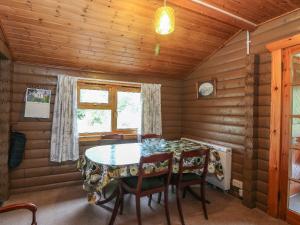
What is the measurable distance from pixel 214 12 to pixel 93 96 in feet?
8.04

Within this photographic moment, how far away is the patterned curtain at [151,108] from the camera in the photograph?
13.4ft

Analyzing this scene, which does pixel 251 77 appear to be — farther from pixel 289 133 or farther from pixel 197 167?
pixel 197 167

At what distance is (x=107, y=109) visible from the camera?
12.8 feet

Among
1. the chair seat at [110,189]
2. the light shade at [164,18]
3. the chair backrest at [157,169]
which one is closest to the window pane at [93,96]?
the chair seat at [110,189]

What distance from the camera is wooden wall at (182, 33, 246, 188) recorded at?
124 inches

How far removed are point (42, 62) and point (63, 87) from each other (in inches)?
19.5

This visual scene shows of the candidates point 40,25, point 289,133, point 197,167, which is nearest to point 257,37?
point 289,133

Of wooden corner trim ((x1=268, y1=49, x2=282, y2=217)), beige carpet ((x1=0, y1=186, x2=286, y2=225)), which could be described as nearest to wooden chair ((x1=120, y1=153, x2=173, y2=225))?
beige carpet ((x1=0, y1=186, x2=286, y2=225))

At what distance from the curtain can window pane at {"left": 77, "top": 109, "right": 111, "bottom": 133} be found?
0.23 meters

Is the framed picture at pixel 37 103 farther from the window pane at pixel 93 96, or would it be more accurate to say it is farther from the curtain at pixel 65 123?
the window pane at pixel 93 96

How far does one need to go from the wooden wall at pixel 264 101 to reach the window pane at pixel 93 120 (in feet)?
8.56

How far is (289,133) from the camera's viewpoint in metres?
2.46

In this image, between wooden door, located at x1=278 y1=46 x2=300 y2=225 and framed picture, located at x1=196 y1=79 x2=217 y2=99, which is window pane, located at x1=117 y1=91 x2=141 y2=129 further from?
wooden door, located at x1=278 y1=46 x2=300 y2=225

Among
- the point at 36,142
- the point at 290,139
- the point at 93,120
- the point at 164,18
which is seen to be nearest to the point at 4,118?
the point at 36,142
